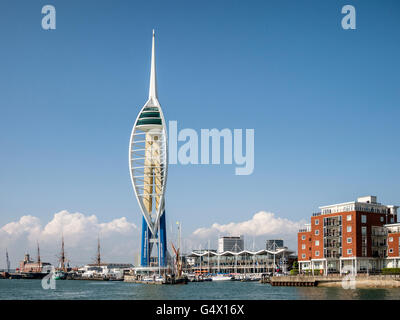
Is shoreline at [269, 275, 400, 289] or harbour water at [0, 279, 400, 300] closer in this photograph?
harbour water at [0, 279, 400, 300]

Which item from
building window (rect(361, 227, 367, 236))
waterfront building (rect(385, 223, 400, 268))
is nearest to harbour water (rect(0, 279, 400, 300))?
building window (rect(361, 227, 367, 236))

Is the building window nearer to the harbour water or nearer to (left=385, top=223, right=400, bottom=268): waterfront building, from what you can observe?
(left=385, top=223, right=400, bottom=268): waterfront building

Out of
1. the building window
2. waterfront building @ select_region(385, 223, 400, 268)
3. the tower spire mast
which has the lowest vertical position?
waterfront building @ select_region(385, 223, 400, 268)

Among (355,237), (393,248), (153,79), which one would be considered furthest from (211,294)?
(153,79)

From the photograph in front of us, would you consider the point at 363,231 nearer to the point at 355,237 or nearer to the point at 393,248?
the point at 355,237

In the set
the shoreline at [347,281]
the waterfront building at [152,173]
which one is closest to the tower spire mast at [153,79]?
the waterfront building at [152,173]

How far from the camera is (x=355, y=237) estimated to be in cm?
10581

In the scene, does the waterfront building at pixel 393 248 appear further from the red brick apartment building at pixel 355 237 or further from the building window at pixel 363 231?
the building window at pixel 363 231

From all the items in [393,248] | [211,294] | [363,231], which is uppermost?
[363,231]

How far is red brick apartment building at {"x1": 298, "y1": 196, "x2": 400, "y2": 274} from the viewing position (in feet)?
350

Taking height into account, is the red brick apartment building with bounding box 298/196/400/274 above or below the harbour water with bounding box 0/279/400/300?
above

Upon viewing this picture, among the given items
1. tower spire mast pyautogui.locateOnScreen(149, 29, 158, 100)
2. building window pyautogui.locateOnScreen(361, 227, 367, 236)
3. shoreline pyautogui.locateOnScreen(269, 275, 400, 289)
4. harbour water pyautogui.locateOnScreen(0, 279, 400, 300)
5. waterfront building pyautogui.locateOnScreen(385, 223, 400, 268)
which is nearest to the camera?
harbour water pyautogui.locateOnScreen(0, 279, 400, 300)
